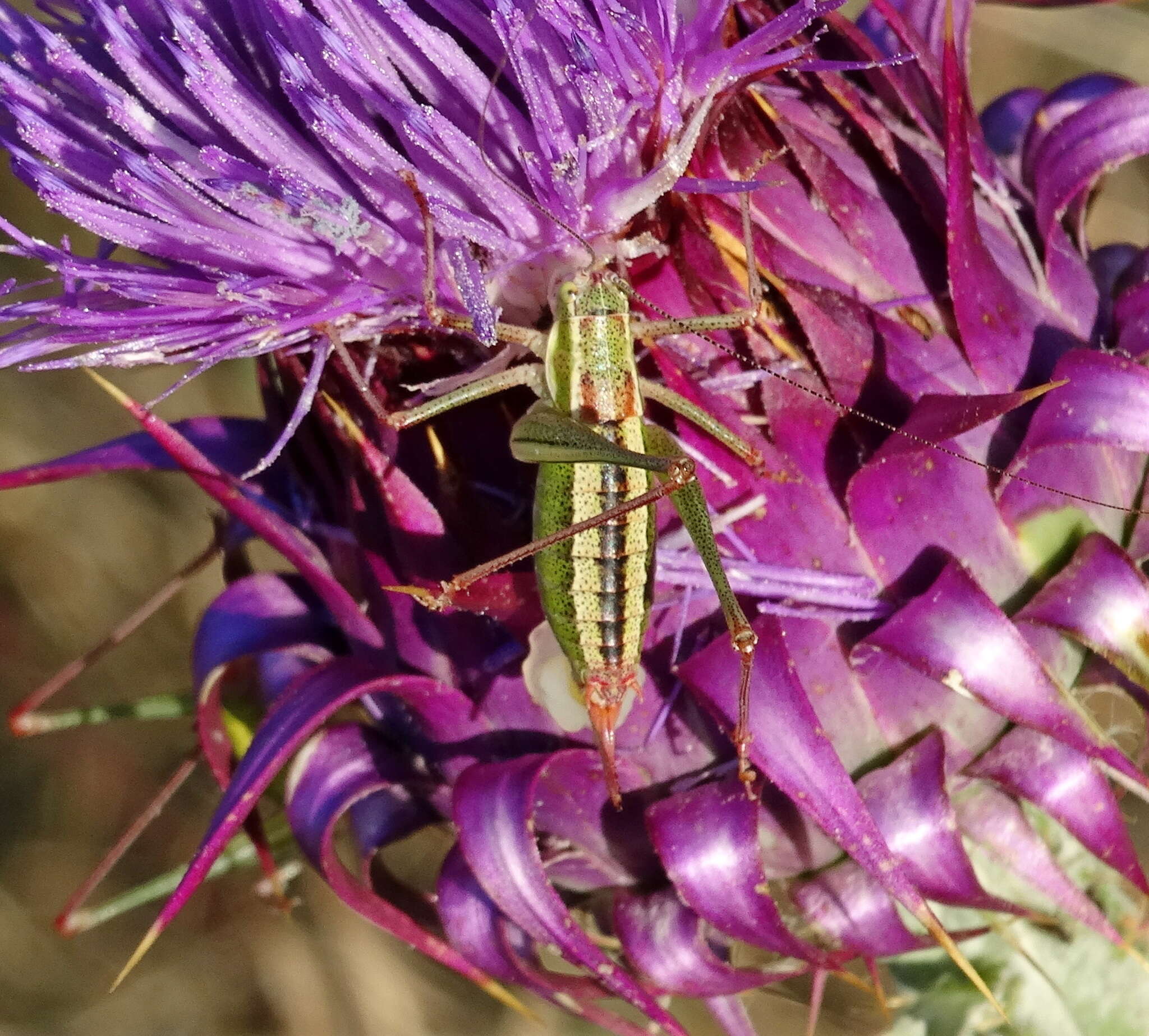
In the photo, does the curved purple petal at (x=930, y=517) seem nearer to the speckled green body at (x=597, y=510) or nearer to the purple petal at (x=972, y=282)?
the purple petal at (x=972, y=282)

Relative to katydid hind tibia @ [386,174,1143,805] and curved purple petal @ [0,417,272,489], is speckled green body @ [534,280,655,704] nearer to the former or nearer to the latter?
katydid hind tibia @ [386,174,1143,805]

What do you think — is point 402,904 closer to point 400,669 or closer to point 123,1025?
point 400,669

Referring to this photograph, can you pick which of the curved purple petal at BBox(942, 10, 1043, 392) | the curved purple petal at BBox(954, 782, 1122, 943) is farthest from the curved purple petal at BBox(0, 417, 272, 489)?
the curved purple petal at BBox(954, 782, 1122, 943)

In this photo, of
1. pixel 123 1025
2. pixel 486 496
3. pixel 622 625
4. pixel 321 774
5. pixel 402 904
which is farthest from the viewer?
pixel 123 1025

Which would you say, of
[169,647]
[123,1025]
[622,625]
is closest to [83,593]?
[169,647]

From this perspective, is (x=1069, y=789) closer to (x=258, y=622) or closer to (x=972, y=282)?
(x=972, y=282)

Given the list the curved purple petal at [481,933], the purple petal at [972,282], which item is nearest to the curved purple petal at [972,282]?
the purple petal at [972,282]

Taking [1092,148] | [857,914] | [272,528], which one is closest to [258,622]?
[272,528]
